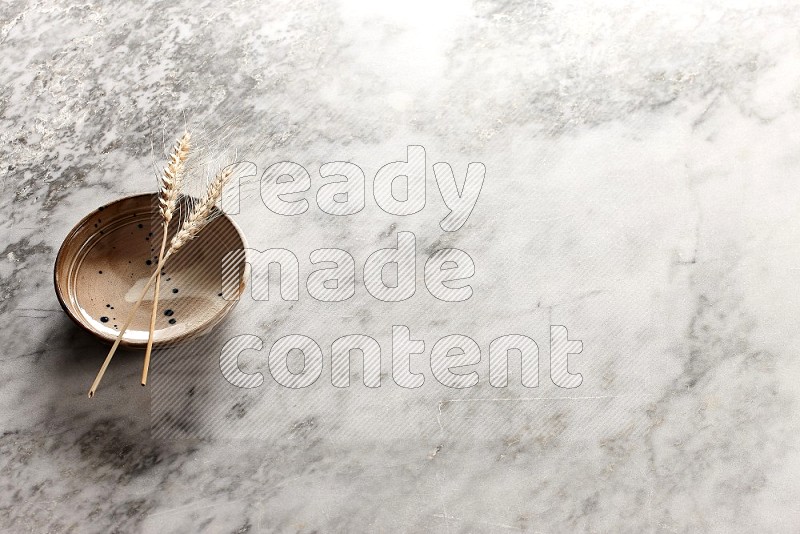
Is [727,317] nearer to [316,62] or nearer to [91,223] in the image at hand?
[316,62]

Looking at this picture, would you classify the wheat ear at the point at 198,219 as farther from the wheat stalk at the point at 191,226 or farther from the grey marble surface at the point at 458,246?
the grey marble surface at the point at 458,246

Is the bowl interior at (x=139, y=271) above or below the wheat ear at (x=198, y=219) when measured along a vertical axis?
below

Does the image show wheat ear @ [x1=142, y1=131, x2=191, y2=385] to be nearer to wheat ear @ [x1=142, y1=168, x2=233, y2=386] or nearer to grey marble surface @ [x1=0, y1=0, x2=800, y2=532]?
wheat ear @ [x1=142, y1=168, x2=233, y2=386]

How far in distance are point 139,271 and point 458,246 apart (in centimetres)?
50

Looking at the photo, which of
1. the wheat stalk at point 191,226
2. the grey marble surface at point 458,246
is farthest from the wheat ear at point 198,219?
the grey marble surface at point 458,246

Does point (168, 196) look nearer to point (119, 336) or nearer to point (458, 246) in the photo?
point (119, 336)

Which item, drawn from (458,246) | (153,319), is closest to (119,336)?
(153,319)

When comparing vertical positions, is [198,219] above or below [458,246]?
above

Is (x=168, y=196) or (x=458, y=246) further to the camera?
(x=458, y=246)

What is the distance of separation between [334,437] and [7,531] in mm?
484

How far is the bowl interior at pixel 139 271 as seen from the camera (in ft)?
3.89

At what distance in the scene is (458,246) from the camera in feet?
4.35

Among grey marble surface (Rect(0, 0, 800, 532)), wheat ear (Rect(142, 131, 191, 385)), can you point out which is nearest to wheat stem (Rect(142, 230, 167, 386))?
wheat ear (Rect(142, 131, 191, 385))

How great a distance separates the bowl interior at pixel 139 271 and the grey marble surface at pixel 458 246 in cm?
7
